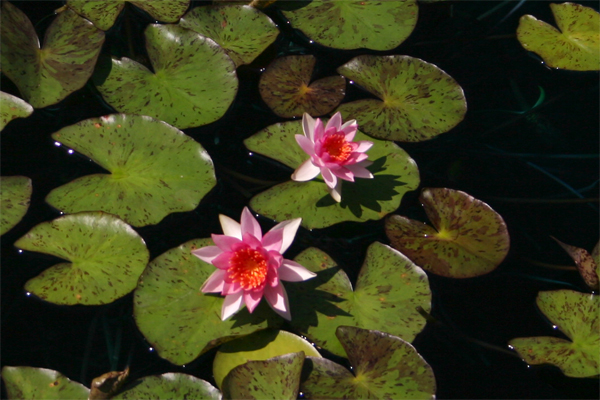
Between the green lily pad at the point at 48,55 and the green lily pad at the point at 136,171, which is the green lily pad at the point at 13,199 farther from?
the green lily pad at the point at 48,55

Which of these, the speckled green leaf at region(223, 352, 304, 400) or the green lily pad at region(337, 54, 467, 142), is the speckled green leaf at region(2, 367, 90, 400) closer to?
the speckled green leaf at region(223, 352, 304, 400)

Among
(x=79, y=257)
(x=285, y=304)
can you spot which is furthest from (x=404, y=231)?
(x=79, y=257)

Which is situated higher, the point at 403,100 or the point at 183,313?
the point at 403,100

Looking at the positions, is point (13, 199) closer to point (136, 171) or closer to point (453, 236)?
point (136, 171)

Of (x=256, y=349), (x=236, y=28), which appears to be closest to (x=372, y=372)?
(x=256, y=349)

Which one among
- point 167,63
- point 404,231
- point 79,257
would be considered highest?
point 167,63

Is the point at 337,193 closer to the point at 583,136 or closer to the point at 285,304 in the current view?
the point at 285,304
